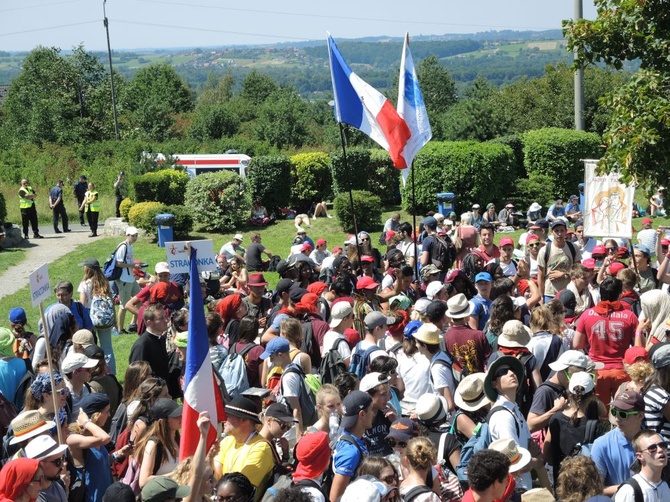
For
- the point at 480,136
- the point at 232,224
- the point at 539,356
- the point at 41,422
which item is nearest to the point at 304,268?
the point at 539,356

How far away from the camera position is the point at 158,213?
2300cm

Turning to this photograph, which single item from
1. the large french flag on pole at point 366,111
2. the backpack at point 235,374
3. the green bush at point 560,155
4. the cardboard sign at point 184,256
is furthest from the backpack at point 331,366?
the green bush at point 560,155

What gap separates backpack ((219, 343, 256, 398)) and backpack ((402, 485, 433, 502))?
2.86m

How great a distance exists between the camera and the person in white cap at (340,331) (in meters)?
8.27

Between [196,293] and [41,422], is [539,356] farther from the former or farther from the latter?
[41,422]

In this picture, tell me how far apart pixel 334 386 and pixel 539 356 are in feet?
6.92

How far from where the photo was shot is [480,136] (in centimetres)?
3444

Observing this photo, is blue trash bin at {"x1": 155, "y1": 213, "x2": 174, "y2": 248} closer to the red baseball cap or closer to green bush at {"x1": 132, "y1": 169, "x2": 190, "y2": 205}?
green bush at {"x1": 132, "y1": 169, "x2": 190, "y2": 205}

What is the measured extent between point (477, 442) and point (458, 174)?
786 inches

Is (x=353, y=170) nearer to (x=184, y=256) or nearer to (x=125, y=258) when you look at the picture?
(x=125, y=258)

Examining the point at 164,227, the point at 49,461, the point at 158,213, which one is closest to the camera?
the point at 49,461

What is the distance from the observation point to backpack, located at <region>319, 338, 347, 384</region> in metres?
8.05

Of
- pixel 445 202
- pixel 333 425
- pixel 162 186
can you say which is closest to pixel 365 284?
pixel 333 425

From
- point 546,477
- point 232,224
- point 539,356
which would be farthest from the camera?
point 232,224
